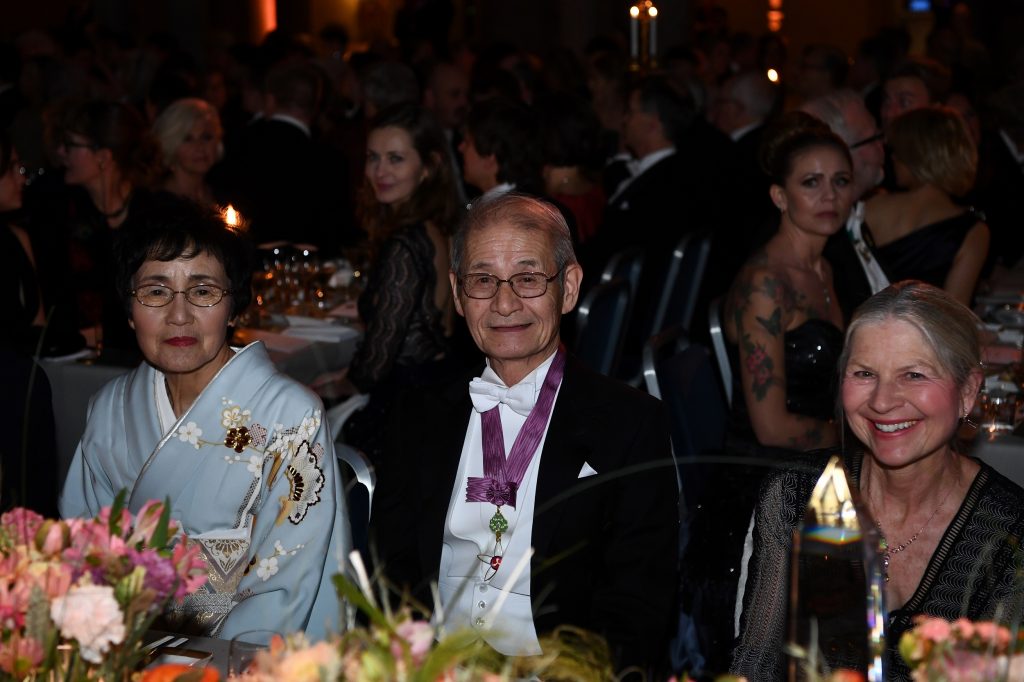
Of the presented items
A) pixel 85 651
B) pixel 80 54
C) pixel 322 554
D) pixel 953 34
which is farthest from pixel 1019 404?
pixel 80 54

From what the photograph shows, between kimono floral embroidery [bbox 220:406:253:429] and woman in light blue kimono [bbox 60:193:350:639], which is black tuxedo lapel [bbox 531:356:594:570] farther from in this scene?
kimono floral embroidery [bbox 220:406:253:429]

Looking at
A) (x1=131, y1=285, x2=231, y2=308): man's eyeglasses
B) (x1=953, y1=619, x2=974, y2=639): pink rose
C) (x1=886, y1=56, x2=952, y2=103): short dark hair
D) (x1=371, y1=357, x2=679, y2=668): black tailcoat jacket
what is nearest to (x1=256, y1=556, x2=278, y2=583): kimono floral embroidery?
(x1=371, y1=357, x2=679, y2=668): black tailcoat jacket

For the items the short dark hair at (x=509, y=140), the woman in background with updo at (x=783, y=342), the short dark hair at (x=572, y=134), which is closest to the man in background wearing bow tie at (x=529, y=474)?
the woman in background with updo at (x=783, y=342)

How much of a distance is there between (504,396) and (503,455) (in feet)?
0.38

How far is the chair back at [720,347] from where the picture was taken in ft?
12.6

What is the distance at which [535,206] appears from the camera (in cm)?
255

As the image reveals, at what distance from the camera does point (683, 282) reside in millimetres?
5555

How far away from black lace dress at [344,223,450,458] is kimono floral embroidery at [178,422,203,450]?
142 centimetres

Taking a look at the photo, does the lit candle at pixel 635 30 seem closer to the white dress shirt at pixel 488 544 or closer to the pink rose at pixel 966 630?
Result: the white dress shirt at pixel 488 544

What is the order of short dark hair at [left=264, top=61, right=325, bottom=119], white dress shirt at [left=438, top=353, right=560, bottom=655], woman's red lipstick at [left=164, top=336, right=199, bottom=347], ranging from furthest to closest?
short dark hair at [left=264, top=61, right=325, bottom=119] → woman's red lipstick at [left=164, top=336, right=199, bottom=347] → white dress shirt at [left=438, top=353, right=560, bottom=655]

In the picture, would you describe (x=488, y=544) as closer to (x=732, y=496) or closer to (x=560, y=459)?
(x=560, y=459)

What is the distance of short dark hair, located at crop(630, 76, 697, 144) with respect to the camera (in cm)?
611

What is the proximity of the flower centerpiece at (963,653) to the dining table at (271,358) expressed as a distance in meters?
2.97

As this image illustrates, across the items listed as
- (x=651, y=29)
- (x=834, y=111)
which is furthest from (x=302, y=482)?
(x=651, y=29)
